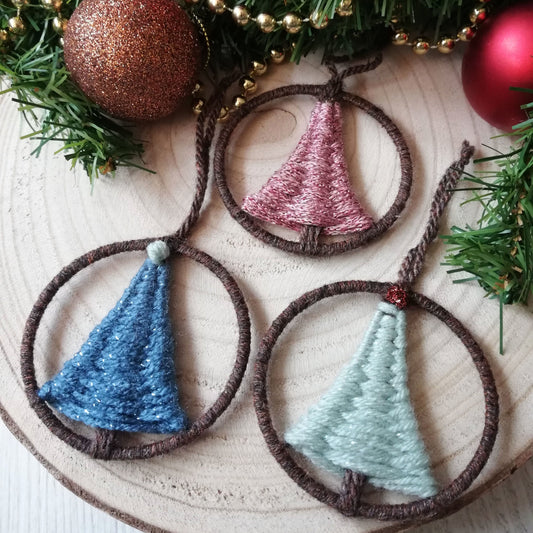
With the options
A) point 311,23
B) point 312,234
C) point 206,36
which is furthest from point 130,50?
point 312,234

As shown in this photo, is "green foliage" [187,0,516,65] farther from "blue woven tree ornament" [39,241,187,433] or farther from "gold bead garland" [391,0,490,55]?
"blue woven tree ornament" [39,241,187,433]

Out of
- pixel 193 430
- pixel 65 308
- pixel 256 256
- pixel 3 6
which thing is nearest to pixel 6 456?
pixel 65 308

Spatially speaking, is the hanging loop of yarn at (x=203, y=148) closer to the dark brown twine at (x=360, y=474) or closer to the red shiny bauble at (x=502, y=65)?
the dark brown twine at (x=360, y=474)

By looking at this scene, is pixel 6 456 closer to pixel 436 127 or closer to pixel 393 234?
pixel 393 234

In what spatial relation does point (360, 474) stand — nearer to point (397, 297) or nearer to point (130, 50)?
point (397, 297)

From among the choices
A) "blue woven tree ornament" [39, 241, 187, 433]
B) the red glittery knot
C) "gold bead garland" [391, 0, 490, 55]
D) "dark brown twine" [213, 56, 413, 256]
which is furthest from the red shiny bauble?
"blue woven tree ornament" [39, 241, 187, 433]
